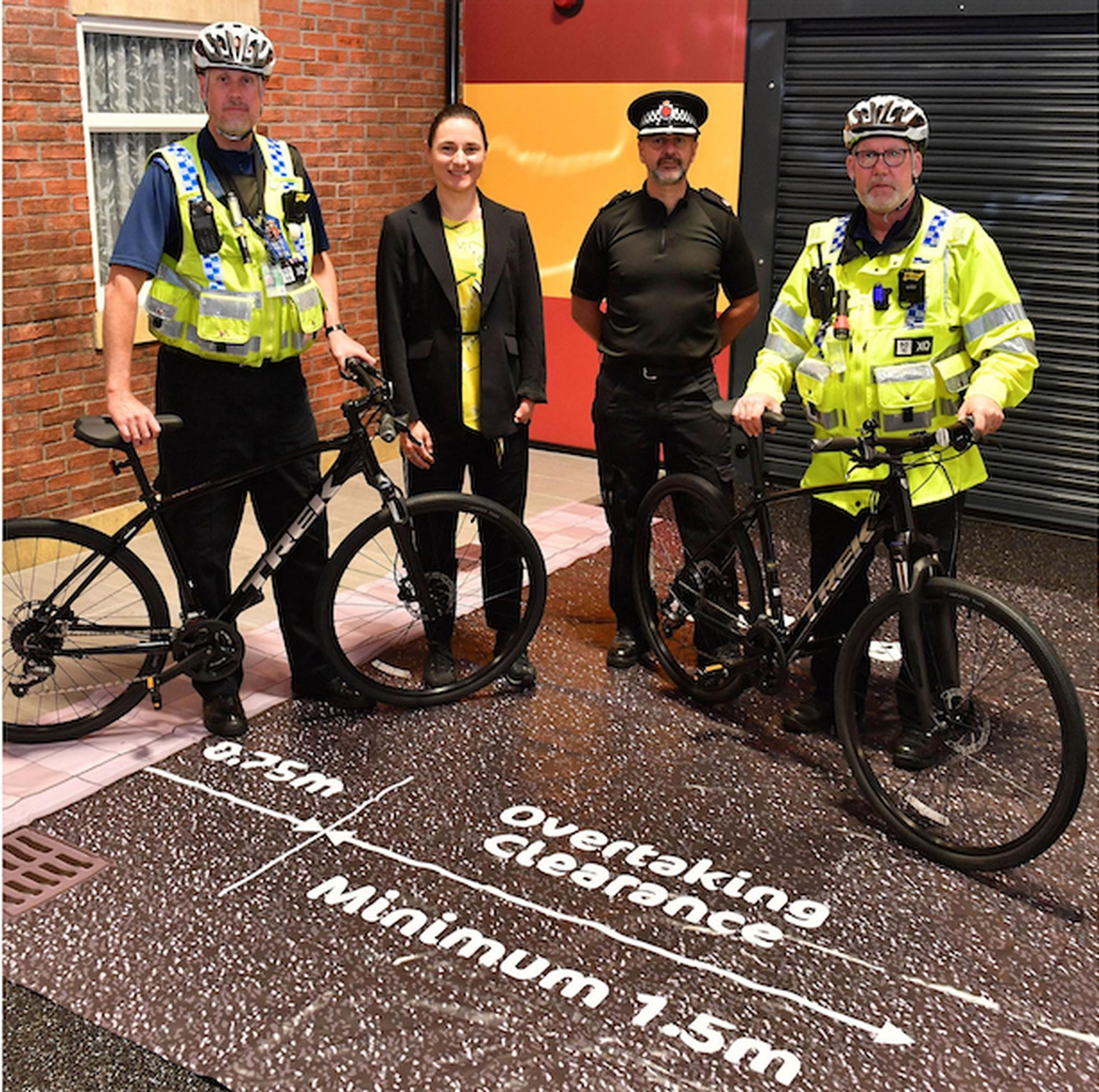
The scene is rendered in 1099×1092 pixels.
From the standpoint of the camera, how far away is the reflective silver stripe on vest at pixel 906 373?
346 cm

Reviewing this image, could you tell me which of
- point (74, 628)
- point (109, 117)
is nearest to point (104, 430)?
point (74, 628)

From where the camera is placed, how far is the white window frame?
540cm

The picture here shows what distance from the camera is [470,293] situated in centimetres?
402

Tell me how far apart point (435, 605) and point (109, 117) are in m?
3.02

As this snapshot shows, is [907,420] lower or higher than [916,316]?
lower

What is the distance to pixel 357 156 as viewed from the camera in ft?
22.9

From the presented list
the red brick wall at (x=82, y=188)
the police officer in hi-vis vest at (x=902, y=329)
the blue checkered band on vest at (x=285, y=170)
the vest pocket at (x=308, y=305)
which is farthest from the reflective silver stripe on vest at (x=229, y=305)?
the red brick wall at (x=82, y=188)

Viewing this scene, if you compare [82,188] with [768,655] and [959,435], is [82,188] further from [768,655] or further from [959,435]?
[959,435]

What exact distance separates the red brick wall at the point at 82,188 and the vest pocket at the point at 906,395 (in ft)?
11.0

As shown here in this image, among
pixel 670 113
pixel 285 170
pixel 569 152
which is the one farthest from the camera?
pixel 569 152

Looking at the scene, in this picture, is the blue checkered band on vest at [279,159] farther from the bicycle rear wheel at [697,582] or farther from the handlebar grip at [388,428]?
the bicycle rear wheel at [697,582]

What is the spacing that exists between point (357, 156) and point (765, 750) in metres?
4.48

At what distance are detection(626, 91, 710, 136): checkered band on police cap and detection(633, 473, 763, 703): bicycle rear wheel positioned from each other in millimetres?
1077

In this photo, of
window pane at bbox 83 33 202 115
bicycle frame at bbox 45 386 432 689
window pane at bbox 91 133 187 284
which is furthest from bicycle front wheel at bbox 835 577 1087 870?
window pane at bbox 83 33 202 115
